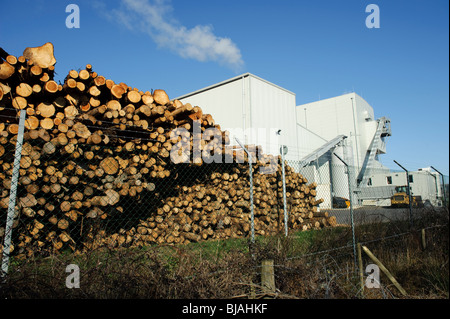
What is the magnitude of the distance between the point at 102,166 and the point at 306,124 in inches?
1207

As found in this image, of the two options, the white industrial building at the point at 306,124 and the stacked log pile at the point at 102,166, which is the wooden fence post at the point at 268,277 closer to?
the stacked log pile at the point at 102,166

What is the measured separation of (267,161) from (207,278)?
17.1ft

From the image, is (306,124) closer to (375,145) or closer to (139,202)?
(375,145)

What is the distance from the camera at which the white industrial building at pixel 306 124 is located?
50.9 feet

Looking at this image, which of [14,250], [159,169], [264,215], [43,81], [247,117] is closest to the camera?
[14,250]

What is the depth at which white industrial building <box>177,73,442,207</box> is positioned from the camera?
50.9ft

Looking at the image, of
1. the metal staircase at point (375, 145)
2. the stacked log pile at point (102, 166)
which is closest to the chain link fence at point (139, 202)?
the stacked log pile at point (102, 166)

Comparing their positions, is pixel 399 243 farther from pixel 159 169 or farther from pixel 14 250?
pixel 14 250

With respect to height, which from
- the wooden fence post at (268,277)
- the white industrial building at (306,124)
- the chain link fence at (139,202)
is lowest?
the wooden fence post at (268,277)

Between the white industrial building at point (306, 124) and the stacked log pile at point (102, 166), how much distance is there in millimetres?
2355

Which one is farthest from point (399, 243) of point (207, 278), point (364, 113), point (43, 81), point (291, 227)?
point (364, 113)

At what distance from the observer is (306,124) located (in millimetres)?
32969

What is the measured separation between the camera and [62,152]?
4.29 metres

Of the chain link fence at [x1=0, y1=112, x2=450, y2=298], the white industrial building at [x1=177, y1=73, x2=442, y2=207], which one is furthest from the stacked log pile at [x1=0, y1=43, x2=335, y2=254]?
the white industrial building at [x1=177, y1=73, x2=442, y2=207]
